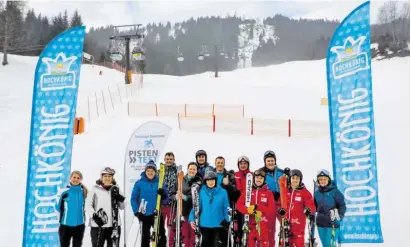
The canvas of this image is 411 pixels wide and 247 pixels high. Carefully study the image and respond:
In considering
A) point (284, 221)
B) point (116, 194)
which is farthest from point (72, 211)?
point (284, 221)

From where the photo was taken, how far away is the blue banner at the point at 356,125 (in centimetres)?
621

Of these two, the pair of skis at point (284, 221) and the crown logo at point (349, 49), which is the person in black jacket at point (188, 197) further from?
the crown logo at point (349, 49)

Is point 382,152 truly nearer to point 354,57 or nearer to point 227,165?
point 227,165

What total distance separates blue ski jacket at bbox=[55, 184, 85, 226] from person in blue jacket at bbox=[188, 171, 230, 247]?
4.94ft

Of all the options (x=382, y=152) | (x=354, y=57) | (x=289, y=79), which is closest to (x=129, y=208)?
(x=354, y=57)

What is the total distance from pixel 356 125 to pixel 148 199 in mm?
3446

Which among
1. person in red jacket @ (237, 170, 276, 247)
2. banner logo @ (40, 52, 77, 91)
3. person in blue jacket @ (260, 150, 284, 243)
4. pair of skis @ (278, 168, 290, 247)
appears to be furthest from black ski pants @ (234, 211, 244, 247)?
banner logo @ (40, 52, 77, 91)

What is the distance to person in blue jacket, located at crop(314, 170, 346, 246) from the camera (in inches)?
207

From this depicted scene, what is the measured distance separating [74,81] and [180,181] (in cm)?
221

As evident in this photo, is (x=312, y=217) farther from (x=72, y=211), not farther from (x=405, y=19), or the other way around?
(x=405, y=19)

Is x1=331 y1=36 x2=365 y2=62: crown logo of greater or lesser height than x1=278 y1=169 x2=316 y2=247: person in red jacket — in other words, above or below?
above

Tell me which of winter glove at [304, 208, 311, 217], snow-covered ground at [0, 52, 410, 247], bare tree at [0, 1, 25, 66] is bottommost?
winter glove at [304, 208, 311, 217]

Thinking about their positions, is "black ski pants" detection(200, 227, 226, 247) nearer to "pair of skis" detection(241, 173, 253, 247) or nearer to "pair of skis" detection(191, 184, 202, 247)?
"pair of skis" detection(191, 184, 202, 247)

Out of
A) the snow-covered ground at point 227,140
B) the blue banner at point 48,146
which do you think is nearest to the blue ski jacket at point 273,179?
the snow-covered ground at point 227,140
